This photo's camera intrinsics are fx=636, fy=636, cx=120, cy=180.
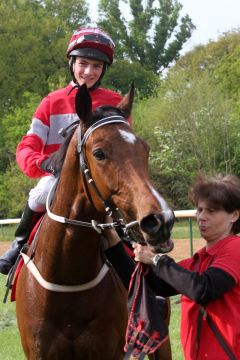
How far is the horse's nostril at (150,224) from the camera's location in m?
3.07

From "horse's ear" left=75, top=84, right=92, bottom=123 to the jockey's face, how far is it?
993mm

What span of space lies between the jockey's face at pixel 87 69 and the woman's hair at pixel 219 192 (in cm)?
147

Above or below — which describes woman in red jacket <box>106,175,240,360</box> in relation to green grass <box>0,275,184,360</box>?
above

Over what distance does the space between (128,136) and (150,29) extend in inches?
2311

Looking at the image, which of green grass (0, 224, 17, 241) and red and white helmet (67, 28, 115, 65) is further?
green grass (0, 224, 17, 241)

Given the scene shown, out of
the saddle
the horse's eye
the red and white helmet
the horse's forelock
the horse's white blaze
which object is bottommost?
the saddle

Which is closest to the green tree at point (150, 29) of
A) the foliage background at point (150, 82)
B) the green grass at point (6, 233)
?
the foliage background at point (150, 82)

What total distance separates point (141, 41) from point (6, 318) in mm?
51045

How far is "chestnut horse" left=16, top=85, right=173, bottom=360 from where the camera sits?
3.45 metres

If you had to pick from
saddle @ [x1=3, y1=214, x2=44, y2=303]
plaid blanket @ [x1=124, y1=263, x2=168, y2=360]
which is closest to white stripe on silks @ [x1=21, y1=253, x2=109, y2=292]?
saddle @ [x1=3, y1=214, x2=44, y2=303]

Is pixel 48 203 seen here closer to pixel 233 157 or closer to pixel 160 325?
pixel 160 325

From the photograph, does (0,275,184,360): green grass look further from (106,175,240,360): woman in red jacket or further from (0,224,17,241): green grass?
(0,224,17,241): green grass

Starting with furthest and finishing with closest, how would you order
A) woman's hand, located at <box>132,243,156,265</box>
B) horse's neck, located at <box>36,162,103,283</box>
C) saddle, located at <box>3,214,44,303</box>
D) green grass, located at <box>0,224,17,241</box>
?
green grass, located at <box>0,224,17,241</box> → saddle, located at <box>3,214,44,303</box> → horse's neck, located at <box>36,162,103,283</box> → woman's hand, located at <box>132,243,156,265</box>

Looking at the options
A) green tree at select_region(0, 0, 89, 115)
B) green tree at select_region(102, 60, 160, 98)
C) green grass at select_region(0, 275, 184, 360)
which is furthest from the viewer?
green tree at select_region(102, 60, 160, 98)
